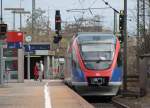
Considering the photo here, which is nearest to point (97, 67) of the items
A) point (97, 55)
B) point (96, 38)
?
point (97, 55)

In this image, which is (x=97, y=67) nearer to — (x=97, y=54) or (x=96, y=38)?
(x=97, y=54)

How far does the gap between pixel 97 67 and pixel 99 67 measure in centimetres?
11

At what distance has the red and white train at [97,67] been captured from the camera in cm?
3008

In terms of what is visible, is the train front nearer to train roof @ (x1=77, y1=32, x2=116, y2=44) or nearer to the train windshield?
the train windshield

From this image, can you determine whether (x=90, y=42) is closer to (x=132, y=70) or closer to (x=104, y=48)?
(x=104, y=48)

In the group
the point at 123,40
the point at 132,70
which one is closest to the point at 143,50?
the point at 132,70

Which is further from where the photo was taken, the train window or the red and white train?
the train window

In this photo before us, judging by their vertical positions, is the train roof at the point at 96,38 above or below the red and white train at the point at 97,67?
above

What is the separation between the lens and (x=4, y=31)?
3744cm

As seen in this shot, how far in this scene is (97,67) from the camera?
99.0 ft

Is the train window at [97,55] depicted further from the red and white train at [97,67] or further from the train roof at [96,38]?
the train roof at [96,38]

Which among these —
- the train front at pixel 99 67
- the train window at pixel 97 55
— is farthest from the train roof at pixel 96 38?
the train window at pixel 97 55

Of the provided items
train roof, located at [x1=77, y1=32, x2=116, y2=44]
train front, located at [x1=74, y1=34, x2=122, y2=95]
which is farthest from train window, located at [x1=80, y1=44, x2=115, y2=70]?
train roof, located at [x1=77, y1=32, x2=116, y2=44]

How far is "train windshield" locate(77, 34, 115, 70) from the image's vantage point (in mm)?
30297
